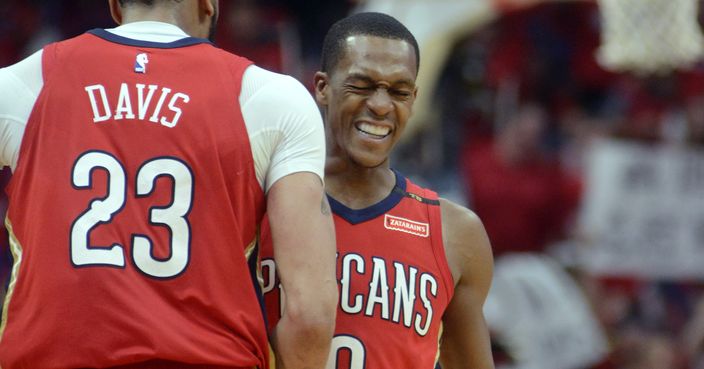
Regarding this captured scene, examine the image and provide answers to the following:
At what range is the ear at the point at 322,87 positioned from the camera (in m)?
4.02

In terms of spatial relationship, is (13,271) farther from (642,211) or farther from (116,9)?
(642,211)

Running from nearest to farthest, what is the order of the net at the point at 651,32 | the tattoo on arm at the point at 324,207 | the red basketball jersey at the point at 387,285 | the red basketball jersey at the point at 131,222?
the red basketball jersey at the point at 131,222 → the tattoo on arm at the point at 324,207 → the red basketball jersey at the point at 387,285 → the net at the point at 651,32

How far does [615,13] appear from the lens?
317 inches

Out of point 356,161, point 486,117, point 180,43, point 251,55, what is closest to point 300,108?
point 180,43

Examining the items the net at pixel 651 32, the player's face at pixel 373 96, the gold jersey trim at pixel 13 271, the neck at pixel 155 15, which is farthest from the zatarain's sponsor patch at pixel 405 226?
the net at pixel 651 32

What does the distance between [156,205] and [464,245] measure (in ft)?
4.16

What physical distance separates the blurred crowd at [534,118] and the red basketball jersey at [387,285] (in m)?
4.87

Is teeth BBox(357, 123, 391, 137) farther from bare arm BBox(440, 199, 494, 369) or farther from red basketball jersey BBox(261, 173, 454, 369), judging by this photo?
bare arm BBox(440, 199, 494, 369)

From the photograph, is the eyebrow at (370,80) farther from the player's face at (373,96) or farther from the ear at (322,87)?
the ear at (322,87)

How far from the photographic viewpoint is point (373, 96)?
384 cm

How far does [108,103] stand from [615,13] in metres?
5.47

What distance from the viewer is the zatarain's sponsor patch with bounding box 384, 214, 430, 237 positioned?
3957mm

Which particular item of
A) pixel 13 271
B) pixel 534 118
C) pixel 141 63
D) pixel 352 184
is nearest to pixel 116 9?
pixel 141 63

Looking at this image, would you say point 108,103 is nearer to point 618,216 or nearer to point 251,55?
point 251,55
